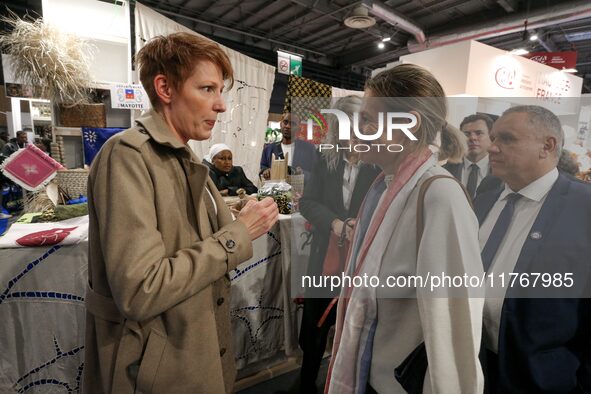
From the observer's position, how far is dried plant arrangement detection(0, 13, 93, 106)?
80.7 inches

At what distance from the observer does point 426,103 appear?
73cm

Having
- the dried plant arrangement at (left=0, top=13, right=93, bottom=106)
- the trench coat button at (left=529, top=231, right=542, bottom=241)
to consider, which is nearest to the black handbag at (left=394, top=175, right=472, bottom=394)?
the trench coat button at (left=529, top=231, right=542, bottom=241)

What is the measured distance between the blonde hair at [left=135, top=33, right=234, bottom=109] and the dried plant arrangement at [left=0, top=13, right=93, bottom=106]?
1.74 m

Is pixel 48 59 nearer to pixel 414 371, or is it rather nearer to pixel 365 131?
pixel 365 131

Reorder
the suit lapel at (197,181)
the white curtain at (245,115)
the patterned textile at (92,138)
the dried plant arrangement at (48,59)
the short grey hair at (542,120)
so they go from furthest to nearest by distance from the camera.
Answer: the white curtain at (245,115)
the patterned textile at (92,138)
the dried plant arrangement at (48,59)
the suit lapel at (197,181)
the short grey hair at (542,120)

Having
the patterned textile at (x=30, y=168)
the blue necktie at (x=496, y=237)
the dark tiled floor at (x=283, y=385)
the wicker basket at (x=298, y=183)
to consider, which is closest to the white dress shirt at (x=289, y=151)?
the wicker basket at (x=298, y=183)

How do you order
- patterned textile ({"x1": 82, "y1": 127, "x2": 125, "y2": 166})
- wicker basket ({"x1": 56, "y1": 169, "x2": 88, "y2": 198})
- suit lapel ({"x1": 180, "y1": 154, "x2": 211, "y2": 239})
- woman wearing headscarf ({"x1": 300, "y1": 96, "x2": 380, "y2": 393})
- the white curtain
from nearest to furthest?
woman wearing headscarf ({"x1": 300, "y1": 96, "x2": 380, "y2": 393})
suit lapel ({"x1": 180, "y1": 154, "x2": 211, "y2": 239})
wicker basket ({"x1": 56, "y1": 169, "x2": 88, "y2": 198})
patterned textile ({"x1": 82, "y1": 127, "x2": 125, "y2": 166})
the white curtain

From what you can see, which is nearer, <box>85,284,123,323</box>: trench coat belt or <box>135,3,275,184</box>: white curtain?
<box>85,284,123,323</box>: trench coat belt

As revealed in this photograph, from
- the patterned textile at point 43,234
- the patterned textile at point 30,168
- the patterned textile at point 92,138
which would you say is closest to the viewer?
the patterned textile at point 43,234

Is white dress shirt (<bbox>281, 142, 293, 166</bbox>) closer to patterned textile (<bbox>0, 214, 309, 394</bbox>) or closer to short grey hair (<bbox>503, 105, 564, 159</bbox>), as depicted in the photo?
short grey hair (<bbox>503, 105, 564, 159</bbox>)

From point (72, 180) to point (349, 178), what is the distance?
5.92 feet

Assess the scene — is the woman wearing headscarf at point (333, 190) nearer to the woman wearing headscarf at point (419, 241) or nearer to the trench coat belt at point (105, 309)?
the woman wearing headscarf at point (419, 241)

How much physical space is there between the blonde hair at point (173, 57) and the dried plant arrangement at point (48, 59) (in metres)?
1.74

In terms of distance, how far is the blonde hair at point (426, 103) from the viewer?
73 centimetres
